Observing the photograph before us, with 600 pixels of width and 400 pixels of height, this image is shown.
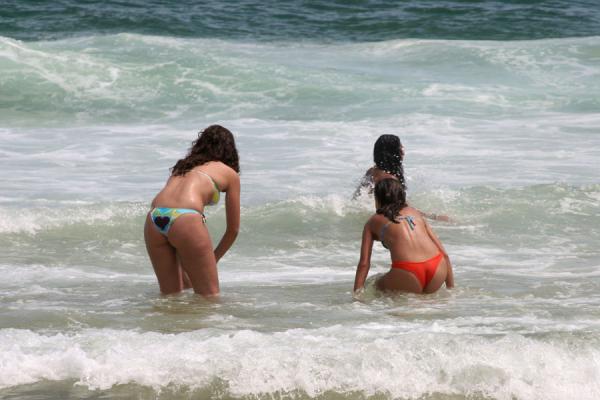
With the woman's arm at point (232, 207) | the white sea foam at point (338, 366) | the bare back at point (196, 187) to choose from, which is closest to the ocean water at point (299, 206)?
the white sea foam at point (338, 366)

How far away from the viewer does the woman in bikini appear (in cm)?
718

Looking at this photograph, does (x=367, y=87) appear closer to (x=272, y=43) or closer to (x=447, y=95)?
(x=447, y=95)

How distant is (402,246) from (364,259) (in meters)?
0.28

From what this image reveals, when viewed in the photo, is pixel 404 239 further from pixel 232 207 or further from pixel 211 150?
Result: pixel 211 150

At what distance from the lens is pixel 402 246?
7180 millimetres

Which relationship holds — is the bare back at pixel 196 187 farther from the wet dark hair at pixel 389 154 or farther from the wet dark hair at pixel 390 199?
the wet dark hair at pixel 389 154

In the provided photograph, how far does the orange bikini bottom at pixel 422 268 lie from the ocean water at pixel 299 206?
13 cm

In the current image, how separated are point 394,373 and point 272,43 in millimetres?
22222

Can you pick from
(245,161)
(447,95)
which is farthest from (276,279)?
(447,95)

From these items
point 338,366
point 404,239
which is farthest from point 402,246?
point 338,366

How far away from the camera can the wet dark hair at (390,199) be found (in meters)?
7.21

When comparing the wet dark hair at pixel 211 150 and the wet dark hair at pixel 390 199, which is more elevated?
the wet dark hair at pixel 211 150

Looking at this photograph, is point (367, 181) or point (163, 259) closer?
point (163, 259)

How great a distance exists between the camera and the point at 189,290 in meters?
7.16
